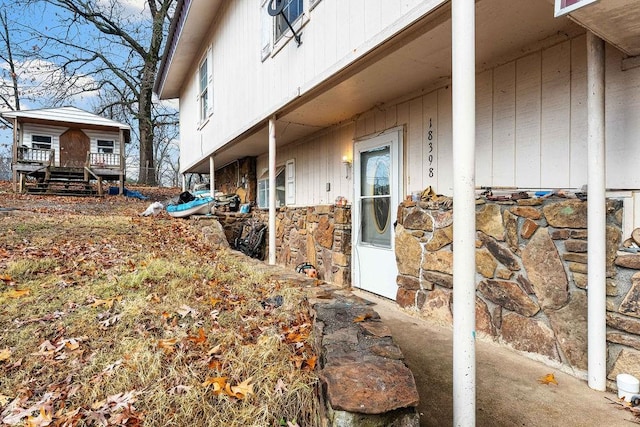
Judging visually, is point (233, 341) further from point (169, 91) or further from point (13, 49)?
point (13, 49)

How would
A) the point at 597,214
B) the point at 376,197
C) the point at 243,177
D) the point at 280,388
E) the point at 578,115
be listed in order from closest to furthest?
the point at 280,388
the point at 597,214
the point at 578,115
the point at 376,197
the point at 243,177

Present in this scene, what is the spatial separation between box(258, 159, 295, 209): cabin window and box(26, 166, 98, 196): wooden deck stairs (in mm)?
8842

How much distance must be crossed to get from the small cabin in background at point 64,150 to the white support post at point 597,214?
1454 centimetres

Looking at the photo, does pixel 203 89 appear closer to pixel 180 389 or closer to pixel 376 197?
pixel 376 197

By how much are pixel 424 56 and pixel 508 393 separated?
2678mm

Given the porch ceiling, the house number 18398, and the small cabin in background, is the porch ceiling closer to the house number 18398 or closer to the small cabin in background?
the house number 18398

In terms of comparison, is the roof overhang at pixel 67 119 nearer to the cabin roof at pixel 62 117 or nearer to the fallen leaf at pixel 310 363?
the cabin roof at pixel 62 117

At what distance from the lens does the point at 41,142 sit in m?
15.4

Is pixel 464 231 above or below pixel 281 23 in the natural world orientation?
below

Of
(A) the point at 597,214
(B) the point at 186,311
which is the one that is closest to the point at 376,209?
(A) the point at 597,214

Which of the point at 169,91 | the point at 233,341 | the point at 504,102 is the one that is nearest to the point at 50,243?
the point at 233,341

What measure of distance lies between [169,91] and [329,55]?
10.8 meters

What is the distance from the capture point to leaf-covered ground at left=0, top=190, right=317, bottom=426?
172 centimetres

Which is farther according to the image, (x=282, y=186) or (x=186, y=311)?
(x=282, y=186)
